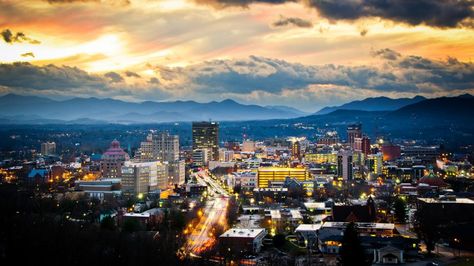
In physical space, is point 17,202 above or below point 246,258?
above

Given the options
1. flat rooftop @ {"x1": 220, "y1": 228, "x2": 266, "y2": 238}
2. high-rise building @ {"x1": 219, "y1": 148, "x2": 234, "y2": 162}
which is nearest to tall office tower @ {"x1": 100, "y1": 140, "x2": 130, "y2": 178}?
high-rise building @ {"x1": 219, "y1": 148, "x2": 234, "y2": 162}

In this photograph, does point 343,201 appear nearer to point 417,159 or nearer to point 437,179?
point 437,179

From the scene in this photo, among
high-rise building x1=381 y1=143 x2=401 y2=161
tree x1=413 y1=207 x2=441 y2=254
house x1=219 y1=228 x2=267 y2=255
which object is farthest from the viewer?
high-rise building x1=381 y1=143 x2=401 y2=161

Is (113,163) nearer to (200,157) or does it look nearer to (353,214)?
(200,157)

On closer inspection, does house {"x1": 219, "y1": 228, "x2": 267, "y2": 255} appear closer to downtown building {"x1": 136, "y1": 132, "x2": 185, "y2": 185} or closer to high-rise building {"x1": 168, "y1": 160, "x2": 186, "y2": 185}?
high-rise building {"x1": 168, "y1": 160, "x2": 186, "y2": 185}

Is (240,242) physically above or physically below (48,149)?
below

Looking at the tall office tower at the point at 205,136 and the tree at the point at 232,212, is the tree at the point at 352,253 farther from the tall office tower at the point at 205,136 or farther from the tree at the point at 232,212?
the tall office tower at the point at 205,136

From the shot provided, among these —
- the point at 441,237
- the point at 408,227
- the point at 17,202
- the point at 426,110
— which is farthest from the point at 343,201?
the point at 426,110

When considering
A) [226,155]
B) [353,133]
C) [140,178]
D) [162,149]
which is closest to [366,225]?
[140,178]
